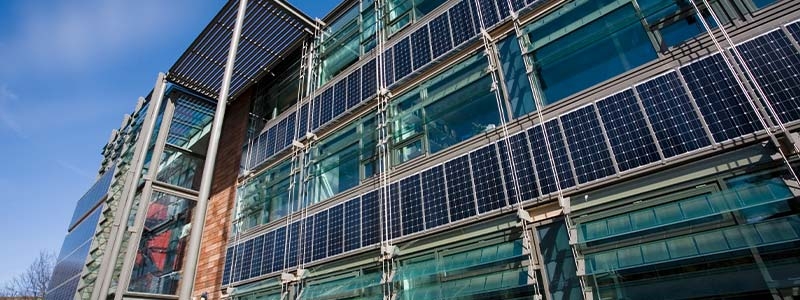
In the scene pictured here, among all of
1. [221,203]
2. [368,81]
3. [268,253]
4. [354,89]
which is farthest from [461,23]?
[221,203]

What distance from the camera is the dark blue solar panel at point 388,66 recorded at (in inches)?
384

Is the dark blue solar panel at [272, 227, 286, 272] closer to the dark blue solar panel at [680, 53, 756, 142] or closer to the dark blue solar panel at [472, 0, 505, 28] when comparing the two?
the dark blue solar panel at [472, 0, 505, 28]

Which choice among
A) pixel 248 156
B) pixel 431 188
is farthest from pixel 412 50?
pixel 248 156

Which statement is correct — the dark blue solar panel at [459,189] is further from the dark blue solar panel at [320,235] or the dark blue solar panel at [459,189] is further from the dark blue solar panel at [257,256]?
the dark blue solar panel at [257,256]

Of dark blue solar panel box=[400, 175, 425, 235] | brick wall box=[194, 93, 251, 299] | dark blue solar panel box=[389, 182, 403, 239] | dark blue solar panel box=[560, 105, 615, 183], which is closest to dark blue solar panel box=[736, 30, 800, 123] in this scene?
dark blue solar panel box=[560, 105, 615, 183]

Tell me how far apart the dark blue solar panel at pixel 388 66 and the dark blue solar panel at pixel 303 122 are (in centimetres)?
315

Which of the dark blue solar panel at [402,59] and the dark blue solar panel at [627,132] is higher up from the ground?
the dark blue solar panel at [402,59]

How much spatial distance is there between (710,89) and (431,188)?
4203mm

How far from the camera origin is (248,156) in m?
13.8

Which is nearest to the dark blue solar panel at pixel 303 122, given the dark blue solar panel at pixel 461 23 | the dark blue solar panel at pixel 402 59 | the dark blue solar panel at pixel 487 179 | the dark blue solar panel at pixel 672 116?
the dark blue solar panel at pixel 402 59

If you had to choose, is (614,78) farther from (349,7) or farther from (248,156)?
(248,156)

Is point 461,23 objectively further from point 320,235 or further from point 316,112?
point 320,235

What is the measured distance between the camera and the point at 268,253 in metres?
10.4

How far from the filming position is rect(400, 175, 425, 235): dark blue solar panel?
7348mm
